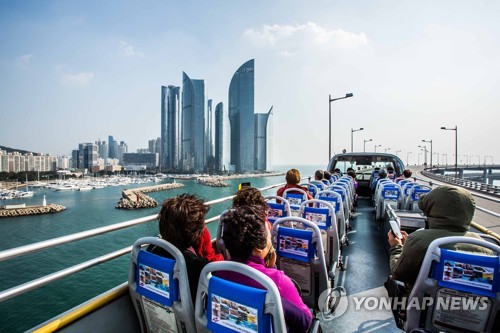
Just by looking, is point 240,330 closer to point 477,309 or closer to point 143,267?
point 143,267

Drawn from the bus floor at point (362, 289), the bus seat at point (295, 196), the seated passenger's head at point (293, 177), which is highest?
the seated passenger's head at point (293, 177)

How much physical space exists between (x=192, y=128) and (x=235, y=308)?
167516 mm

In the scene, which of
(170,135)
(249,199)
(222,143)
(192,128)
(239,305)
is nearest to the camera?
(239,305)

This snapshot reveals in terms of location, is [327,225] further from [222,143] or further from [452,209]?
[222,143]

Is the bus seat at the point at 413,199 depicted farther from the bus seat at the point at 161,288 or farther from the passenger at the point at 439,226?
the bus seat at the point at 161,288

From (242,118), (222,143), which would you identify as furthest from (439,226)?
(222,143)

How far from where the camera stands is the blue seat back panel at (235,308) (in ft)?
4.02

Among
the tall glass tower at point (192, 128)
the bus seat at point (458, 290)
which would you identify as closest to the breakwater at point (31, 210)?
the bus seat at point (458, 290)

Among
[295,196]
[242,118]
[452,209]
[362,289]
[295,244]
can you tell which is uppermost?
[242,118]

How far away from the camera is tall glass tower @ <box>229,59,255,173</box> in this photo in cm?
16725

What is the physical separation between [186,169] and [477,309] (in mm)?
168518

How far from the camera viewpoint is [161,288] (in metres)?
1.64

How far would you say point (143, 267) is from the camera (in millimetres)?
1737

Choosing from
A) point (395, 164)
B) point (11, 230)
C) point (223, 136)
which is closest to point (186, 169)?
point (223, 136)
